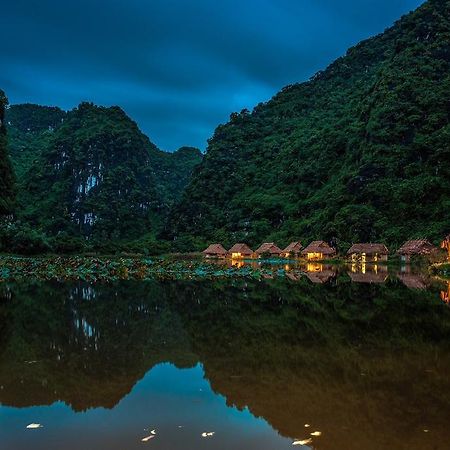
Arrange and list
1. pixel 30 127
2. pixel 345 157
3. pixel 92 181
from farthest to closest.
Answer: pixel 30 127, pixel 92 181, pixel 345 157

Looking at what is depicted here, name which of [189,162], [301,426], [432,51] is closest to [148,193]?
[189,162]

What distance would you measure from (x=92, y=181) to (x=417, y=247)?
101 metres

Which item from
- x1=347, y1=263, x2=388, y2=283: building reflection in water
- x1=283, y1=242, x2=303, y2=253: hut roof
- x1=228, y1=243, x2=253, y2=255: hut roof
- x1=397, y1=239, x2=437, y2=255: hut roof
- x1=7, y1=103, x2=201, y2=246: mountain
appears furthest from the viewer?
x1=7, y1=103, x2=201, y2=246: mountain

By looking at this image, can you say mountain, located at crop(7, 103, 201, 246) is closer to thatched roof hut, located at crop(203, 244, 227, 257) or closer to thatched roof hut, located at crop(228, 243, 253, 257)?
thatched roof hut, located at crop(203, 244, 227, 257)

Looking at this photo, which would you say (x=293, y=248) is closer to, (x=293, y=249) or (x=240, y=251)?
(x=293, y=249)

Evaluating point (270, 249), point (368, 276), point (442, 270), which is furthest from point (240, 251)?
point (442, 270)

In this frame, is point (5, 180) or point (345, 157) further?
point (345, 157)

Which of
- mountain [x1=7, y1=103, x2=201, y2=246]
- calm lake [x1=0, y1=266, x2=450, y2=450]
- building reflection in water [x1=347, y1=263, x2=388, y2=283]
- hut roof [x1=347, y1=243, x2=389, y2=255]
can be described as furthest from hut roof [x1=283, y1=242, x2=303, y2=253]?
mountain [x1=7, y1=103, x2=201, y2=246]

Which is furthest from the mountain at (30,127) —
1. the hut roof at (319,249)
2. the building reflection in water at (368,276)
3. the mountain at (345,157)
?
the building reflection in water at (368,276)

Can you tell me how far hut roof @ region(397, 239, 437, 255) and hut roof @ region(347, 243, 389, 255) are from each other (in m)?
2.92

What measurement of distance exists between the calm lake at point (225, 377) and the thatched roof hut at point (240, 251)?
198 feet

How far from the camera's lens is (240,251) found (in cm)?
7675

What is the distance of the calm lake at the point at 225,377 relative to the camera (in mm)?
5586

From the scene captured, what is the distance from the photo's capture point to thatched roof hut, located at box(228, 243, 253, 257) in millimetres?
76562
